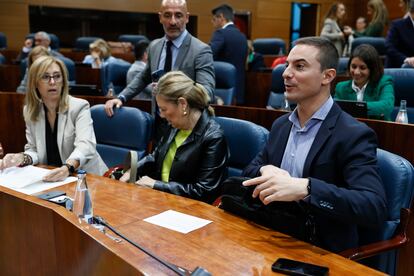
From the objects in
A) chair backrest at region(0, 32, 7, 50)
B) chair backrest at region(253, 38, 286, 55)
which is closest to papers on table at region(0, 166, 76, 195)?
chair backrest at region(253, 38, 286, 55)

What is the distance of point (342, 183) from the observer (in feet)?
5.19

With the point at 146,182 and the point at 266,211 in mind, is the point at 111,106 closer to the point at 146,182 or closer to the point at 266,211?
the point at 146,182

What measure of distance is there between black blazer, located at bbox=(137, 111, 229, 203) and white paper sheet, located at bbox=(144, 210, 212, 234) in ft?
1.58

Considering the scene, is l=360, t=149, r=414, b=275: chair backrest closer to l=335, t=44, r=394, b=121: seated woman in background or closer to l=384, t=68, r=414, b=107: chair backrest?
l=335, t=44, r=394, b=121: seated woman in background

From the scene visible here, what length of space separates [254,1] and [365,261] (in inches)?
369

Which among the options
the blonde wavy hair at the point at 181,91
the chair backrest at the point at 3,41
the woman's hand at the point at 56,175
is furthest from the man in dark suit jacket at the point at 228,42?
the chair backrest at the point at 3,41

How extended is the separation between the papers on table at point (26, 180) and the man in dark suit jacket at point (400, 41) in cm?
325

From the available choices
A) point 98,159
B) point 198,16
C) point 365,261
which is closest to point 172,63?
point 98,159

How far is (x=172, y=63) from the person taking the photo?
9.70 feet

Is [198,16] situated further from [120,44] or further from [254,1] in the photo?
[120,44]

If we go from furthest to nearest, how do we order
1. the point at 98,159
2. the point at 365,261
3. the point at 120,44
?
the point at 120,44, the point at 98,159, the point at 365,261

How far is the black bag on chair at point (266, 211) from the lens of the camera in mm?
1468

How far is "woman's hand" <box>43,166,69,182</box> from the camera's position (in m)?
2.07

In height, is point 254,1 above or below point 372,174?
above
